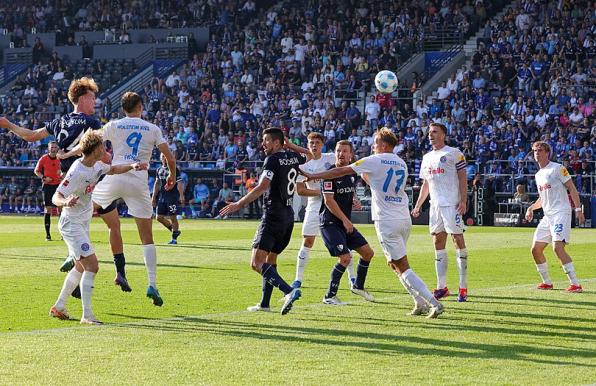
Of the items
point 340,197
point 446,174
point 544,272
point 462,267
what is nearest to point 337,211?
point 340,197

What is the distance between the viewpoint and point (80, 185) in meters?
11.1

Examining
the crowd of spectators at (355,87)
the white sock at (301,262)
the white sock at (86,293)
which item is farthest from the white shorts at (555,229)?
the crowd of spectators at (355,87)

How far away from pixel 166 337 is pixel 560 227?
723 centimetres

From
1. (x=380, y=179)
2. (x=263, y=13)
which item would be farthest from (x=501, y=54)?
(x=380, y=179)

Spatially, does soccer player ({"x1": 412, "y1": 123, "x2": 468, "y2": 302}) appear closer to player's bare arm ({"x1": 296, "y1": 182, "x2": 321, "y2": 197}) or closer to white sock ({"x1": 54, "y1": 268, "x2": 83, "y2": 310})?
player's bare arm ({"x1": 296, "y1": 182, "x2": 321, "y2": 197})

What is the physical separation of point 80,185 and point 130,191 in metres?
1.56

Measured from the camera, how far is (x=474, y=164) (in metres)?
37.6

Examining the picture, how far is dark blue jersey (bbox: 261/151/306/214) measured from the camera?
11836 millimetres

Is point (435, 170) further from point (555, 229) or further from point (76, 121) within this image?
point (76, 121)

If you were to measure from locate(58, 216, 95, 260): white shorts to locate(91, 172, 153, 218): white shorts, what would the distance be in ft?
4.52

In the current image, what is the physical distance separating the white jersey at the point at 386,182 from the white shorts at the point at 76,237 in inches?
112

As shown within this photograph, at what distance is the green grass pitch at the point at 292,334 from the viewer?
8438mm

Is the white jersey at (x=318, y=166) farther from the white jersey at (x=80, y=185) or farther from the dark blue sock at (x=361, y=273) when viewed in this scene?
the white jersey at (x=80, y=185)

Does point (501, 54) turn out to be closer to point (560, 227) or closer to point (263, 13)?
point (263, 13)
